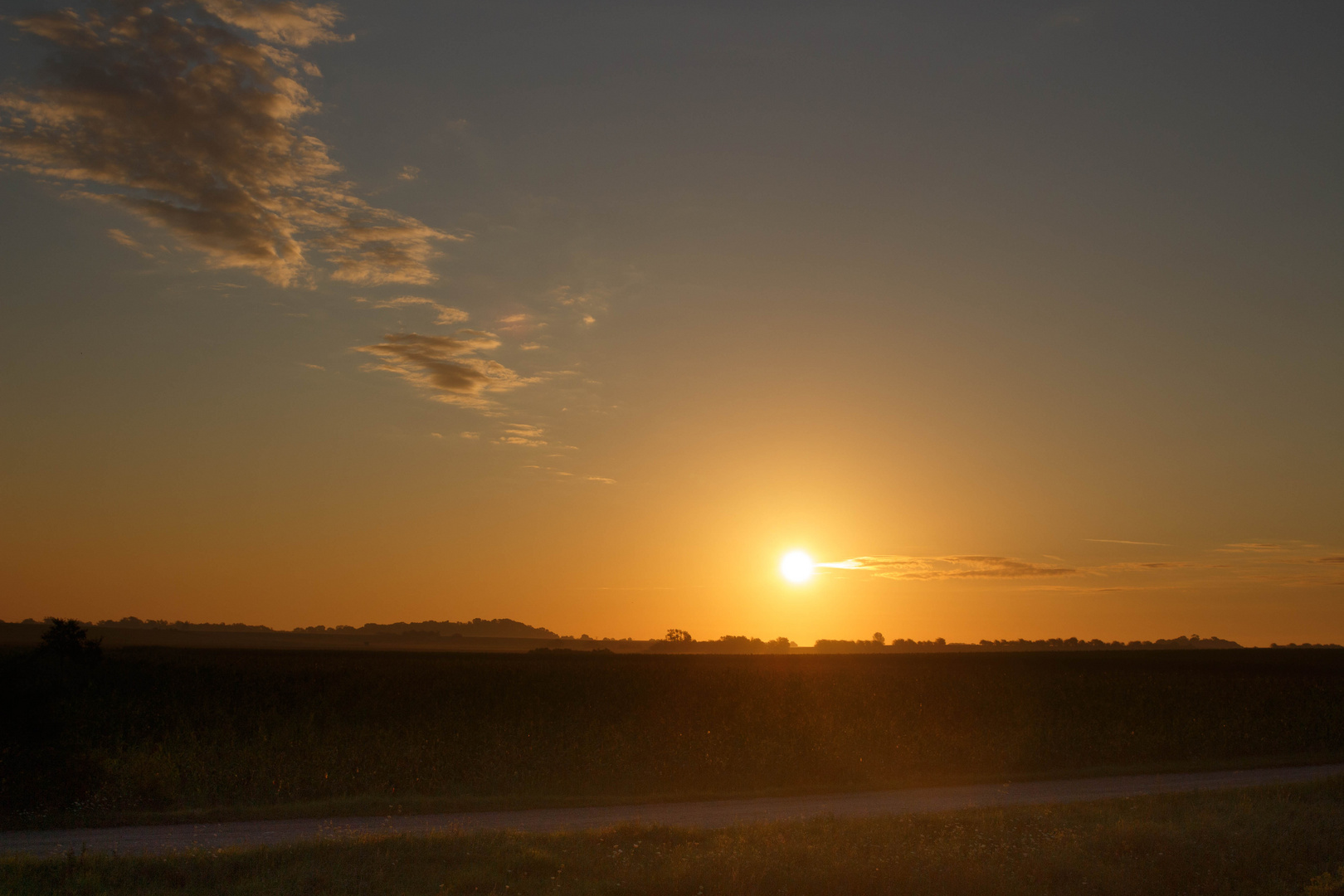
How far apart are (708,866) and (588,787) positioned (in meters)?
15.0

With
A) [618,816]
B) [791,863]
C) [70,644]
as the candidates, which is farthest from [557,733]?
[70,644]

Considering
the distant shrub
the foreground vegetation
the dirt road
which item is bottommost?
the dirt road

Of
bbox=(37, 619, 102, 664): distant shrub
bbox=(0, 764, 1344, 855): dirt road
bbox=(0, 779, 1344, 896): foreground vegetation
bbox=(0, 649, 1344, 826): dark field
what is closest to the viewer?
bbox=(0, 779, 1344, 896): foreground vegetation

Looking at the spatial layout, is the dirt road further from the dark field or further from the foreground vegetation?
the foreground vegetation

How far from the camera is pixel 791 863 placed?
1508 centimetres

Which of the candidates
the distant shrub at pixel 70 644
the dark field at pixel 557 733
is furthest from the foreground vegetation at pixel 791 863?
the distant shrub at pixel 70 644

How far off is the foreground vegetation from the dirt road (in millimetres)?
2187

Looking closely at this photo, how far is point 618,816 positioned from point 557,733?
31.9 ft

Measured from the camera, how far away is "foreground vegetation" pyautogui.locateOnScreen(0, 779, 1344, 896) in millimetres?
14117

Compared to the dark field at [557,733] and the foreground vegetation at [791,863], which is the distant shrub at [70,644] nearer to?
the dark field at [557,733]

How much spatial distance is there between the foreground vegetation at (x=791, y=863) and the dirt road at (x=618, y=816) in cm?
219

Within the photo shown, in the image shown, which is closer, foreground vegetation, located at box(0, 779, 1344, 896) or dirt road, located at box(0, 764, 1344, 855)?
foreground vegetation, located at box(0, 779, 1344, 896)

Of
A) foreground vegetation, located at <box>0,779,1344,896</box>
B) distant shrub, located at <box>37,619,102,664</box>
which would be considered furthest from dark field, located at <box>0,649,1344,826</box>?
foreground vegetation, located at <box>0,779,1344,896</box>

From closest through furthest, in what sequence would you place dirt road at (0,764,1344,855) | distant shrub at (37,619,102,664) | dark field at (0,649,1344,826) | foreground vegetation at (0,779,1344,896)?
foreground vegetation at (0,779,1344,896) → dirt road at (0,764,1344,855) → dark field at (0,649,1344,826) → distant shrub at (37,619,102,664)
